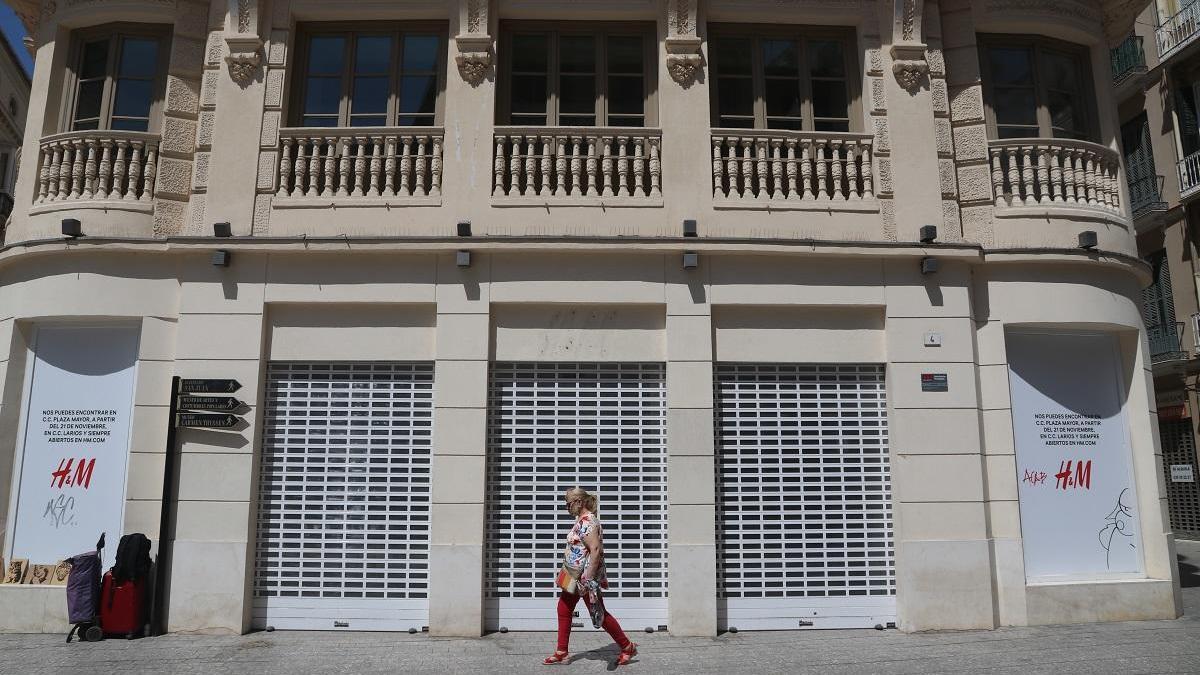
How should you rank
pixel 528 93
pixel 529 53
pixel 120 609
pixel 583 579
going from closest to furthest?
pixel 583 579
pixel 120 609
pixel 528 93
pixel 529 53

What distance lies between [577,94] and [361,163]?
8.86 ft

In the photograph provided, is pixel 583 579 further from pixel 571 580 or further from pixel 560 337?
pixel 560 337

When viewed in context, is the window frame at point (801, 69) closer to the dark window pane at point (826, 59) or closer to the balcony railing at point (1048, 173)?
the dark window pane at point (826, 59)

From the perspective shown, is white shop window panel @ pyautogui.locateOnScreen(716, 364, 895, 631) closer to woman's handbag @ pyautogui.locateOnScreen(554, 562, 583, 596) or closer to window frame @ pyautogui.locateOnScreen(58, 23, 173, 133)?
woman's handbag @ pyautogui.locateOnScreen(554, 562, 583, 596)

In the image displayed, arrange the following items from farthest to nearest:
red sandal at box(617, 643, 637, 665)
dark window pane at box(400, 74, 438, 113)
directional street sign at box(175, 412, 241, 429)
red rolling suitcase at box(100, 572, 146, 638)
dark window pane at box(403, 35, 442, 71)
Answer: dark window pane at box(403, 35, 442, 71)
dark window pane at box(400, 74, 438, 113)
directional street sign at box(175, 412, 241, 429)
red rolling suitcase at box(100, 572, 146, 638)
red sandal at box(617, 643, 637, 665)

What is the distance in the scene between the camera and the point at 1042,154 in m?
8.83

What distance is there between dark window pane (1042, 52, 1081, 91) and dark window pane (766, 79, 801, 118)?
3.20m

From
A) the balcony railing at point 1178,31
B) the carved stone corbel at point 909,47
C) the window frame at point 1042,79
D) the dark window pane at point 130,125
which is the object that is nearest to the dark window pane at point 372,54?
the dark window pane at point 130,125

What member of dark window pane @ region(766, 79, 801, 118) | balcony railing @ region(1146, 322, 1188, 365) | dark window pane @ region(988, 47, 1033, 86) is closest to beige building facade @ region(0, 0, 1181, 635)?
dark window pane @ region(766, 79, 801, 118)

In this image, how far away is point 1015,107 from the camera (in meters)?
9.27

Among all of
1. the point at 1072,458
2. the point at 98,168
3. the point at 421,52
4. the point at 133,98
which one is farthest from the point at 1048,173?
the point at 98,168

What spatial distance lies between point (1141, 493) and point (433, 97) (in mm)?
9490

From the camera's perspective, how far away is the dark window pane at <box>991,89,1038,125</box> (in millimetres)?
9219

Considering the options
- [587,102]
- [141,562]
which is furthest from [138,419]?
[587,102]
